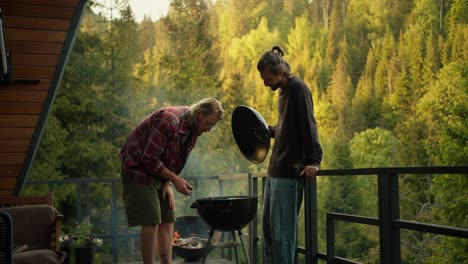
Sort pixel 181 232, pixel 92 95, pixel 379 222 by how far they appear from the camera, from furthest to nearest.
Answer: pixel 92 95
pixel 181 232
pixel 379 222

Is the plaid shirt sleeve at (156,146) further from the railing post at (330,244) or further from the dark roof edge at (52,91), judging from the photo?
the dark roof edge at (52,91)

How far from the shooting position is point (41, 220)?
398 centimetres

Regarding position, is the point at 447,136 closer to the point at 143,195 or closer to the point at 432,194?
the point at 432,194

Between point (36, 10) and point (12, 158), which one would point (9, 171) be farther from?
point (36, 10)

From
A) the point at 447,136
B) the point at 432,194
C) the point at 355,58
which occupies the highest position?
the point at 355,58

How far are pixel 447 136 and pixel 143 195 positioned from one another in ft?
58.7

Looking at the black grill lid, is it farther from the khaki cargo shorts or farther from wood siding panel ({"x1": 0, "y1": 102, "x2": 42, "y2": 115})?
wood siding panel ({"x1": 0, "y1": 102, "x2": 42, "y2": 115})

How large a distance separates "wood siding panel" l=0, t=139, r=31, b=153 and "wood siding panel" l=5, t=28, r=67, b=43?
92cm

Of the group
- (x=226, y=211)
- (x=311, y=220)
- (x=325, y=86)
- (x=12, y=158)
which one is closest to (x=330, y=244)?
(x=311, y=220)

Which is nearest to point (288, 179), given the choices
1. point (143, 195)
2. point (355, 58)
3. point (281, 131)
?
point (281, 131)

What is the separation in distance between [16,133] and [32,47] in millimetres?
799

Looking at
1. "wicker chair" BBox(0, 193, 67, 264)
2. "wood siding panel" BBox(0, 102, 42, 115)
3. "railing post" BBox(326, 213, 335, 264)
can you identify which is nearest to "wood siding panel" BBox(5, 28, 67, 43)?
"wood siding panel" BBox(0, 102, 42, 115)

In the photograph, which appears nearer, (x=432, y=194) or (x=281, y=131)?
(x=281, y=131)

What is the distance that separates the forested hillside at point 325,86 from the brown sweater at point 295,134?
13.1 m
